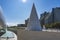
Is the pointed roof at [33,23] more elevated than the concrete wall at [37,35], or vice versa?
the pointed roof at [33,23]

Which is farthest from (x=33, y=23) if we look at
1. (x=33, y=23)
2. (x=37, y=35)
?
(x=37, y=35)

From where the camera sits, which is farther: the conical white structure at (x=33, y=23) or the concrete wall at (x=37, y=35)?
the conical white structure at (x=33, y=23)

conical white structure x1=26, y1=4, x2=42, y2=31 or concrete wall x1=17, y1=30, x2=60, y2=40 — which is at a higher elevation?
conical white structure x1=26, y1=4, x2=42, y2=31

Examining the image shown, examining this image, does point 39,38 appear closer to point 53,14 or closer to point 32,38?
point 32,38

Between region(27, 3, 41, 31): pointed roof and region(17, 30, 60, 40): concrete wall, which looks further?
region(27, 3, 41, 31): pointed roof

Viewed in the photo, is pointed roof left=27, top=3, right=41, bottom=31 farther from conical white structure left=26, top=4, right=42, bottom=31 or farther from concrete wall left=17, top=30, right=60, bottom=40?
concrete wall left=17, top=30, right=60, bottom=40

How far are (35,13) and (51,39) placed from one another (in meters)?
5.57

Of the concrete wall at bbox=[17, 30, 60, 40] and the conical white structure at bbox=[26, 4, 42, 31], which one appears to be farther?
the conical white structure at bbox=[26, 4, 42, 31]

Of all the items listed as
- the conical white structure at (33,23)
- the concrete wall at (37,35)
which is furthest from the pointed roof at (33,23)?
the concrete wall at (37,35)

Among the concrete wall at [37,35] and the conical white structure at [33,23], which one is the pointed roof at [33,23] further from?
the concrete wall at [37,35]

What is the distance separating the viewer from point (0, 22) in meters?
13.7

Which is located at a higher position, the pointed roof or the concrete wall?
the pointed roof

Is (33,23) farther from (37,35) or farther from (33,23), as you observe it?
(37,35)

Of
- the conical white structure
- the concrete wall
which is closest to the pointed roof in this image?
the conical white structure
